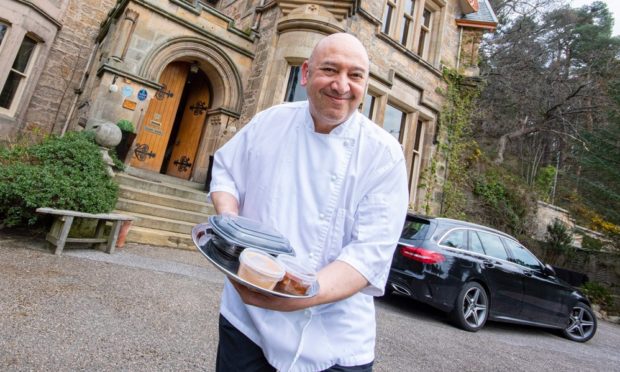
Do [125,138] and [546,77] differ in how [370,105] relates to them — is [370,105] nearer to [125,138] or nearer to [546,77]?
[125,138]

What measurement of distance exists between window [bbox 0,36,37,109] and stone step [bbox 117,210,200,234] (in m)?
7.00

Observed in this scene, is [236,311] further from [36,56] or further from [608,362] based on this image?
[36,56]

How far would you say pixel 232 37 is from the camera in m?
9.05

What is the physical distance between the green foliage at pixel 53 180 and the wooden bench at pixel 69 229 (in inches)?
8.2

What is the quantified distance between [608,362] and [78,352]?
649 cm

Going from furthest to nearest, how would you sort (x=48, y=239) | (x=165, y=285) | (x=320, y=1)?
1. (x=320, y=1)
2. (x=48, y=239)
3. (x=165, y=285)

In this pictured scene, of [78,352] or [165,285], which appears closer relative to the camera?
[78,352]

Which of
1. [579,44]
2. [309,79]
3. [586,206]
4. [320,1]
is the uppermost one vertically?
[579,44]

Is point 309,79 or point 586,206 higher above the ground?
point 586,206

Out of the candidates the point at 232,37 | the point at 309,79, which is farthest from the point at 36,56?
the point at 309,79

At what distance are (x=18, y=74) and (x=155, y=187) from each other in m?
6.69

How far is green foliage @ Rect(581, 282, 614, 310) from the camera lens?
979cm

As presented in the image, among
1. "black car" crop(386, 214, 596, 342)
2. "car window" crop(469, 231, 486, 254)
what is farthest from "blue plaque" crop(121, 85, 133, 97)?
"car window" crop(469, 231, 486, 254)

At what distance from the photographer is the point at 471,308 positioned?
4793mm
